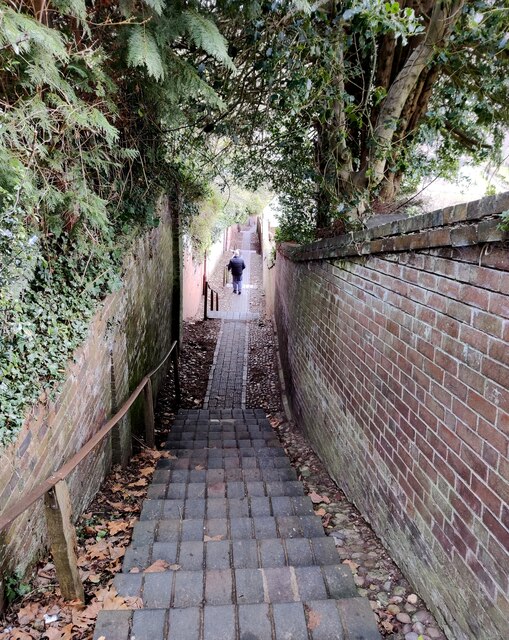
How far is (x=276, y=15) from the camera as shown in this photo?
357 cm

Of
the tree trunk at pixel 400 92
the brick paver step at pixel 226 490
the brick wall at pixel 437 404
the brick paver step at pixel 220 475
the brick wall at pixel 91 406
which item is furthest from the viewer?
the brick paver step at pixel 220 475

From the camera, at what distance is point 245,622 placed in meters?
1.93

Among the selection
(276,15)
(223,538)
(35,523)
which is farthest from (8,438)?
(276,15)

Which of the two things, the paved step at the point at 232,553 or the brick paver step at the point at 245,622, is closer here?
the brick paver step at the point at 245,622

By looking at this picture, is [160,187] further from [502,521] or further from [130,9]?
[502,521]

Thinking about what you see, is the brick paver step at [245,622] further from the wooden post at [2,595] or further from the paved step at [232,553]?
the wooden post at [2,595]

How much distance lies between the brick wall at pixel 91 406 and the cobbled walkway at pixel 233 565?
1.86 feet

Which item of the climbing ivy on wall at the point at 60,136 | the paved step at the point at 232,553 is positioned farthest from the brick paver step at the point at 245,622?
the climbing ivy on wall at the point at 60,136

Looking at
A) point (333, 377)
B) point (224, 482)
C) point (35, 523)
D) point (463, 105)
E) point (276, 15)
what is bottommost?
point (224, 482)

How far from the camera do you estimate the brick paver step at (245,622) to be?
186cm

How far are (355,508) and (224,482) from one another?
118 centimetres

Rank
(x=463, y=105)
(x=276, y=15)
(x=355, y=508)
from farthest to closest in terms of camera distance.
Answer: (x=463, y=105) → (x=276, y=15) → (x=355, y=508)

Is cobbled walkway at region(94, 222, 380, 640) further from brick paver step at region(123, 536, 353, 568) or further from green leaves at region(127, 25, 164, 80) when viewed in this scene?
green leaves at region(127, 25, 164, 80)

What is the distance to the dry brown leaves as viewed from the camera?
1.99 metres
